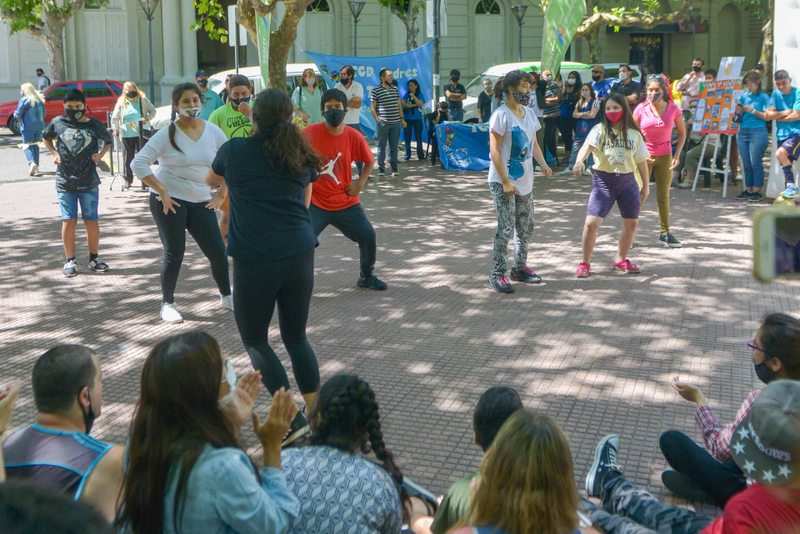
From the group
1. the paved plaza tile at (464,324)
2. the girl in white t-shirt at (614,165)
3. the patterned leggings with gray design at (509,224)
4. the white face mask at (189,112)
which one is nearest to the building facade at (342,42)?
the paved plaza tile at (464,324)

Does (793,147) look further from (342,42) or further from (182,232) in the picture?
(342,42)

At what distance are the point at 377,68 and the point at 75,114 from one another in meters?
9.71

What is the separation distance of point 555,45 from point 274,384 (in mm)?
10770

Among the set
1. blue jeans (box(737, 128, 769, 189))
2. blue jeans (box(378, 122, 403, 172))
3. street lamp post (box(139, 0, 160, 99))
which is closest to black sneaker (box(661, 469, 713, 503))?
blue jeans (box(737, 128, 769, 189))

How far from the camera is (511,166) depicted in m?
8.01

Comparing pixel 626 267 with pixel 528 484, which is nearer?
pixel 528 484

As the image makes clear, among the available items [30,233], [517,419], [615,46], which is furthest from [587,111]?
[615,46]

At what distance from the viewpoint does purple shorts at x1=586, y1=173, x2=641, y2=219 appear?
8523 mm

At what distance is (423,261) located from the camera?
9555 millimetres

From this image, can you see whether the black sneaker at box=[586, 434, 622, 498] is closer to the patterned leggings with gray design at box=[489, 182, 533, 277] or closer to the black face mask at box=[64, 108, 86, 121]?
the patterned leggings with gray design at box=[489, 182, 533, 277]

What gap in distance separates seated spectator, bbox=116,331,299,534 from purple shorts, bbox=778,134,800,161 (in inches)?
412

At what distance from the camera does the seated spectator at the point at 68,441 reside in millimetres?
3035

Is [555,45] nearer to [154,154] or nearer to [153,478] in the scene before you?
[154,154]

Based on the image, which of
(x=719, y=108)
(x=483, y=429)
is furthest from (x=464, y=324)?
(x=719, y=108)
